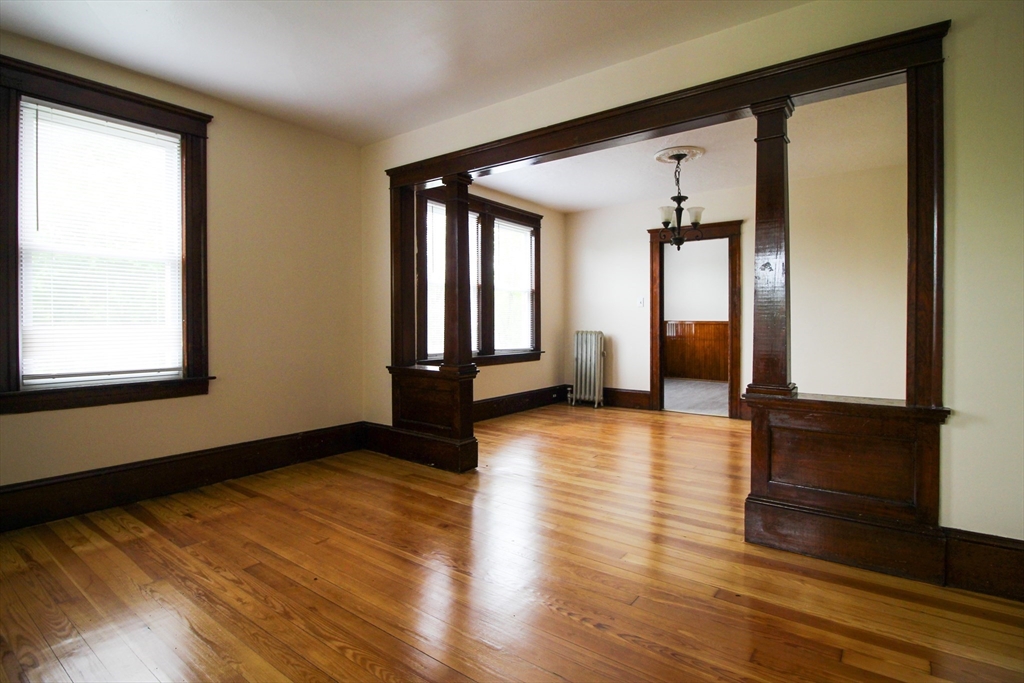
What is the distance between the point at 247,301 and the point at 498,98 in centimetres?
249

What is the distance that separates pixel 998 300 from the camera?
83.8 inches

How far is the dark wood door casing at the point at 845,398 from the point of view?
2234mm

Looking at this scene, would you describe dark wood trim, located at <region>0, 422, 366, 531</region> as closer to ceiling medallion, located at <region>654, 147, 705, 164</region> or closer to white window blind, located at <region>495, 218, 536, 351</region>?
white window blind, located at <region>495, 218, 536, 351</region>

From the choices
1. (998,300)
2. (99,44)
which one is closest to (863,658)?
(998,300)

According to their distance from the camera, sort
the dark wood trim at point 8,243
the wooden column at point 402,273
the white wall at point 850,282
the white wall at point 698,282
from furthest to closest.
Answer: the white wall at point 698,282 → the white wall at point 850,282 → the wooden column at point 402,273 → the dark wood trim at point 8,243

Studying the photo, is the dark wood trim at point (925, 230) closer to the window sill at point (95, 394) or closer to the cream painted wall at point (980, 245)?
the cream painted wall at point (980, 245)

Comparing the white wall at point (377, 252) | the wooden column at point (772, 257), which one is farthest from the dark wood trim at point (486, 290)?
the wooden column at point (772, 257)

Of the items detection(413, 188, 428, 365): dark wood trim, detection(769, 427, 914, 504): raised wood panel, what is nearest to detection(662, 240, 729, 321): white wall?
detection(413, 188, 428, 365): dark wood trim

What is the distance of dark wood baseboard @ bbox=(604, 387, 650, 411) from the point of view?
22.2 feet

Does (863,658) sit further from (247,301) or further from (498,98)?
(247,301)

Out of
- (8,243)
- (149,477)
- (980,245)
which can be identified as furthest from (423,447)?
(980,245)

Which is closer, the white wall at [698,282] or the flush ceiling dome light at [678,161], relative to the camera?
the flush ceiling dome light at [678,161]

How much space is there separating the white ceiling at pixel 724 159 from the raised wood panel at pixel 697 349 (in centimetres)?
462

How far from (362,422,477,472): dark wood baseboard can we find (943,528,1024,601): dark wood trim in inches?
116
